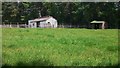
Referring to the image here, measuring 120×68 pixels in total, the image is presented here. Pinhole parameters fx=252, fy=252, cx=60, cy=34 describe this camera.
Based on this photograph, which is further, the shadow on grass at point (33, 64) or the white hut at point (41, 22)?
the white hut at point (41, 22)

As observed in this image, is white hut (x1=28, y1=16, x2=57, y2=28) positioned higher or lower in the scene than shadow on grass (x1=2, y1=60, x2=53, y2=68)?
higher

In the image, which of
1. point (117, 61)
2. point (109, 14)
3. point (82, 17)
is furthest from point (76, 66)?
point (109, 14)

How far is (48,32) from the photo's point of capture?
46.7ft

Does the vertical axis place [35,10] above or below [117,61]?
above

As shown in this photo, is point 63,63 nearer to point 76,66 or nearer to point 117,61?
point 76,66

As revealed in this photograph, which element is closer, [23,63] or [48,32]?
[23,63]

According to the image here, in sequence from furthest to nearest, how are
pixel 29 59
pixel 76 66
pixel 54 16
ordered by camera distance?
pixel 54 16 → pixel 29 59 → pixel 76 66

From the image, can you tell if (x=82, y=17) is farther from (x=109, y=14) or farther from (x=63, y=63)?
(x=63, y=63)

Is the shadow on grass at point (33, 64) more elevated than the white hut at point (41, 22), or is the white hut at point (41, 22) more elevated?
the white hut at point (41, 22)

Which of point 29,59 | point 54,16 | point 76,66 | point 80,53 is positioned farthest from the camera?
point 54,16

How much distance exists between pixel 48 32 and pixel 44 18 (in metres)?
1.36

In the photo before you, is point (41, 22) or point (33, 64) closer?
point (33, 64)

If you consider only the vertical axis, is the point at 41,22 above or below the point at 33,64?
above

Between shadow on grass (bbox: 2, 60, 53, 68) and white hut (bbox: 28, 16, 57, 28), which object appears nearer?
shadow on grass (bbox: 2, 60, 53, 68)
